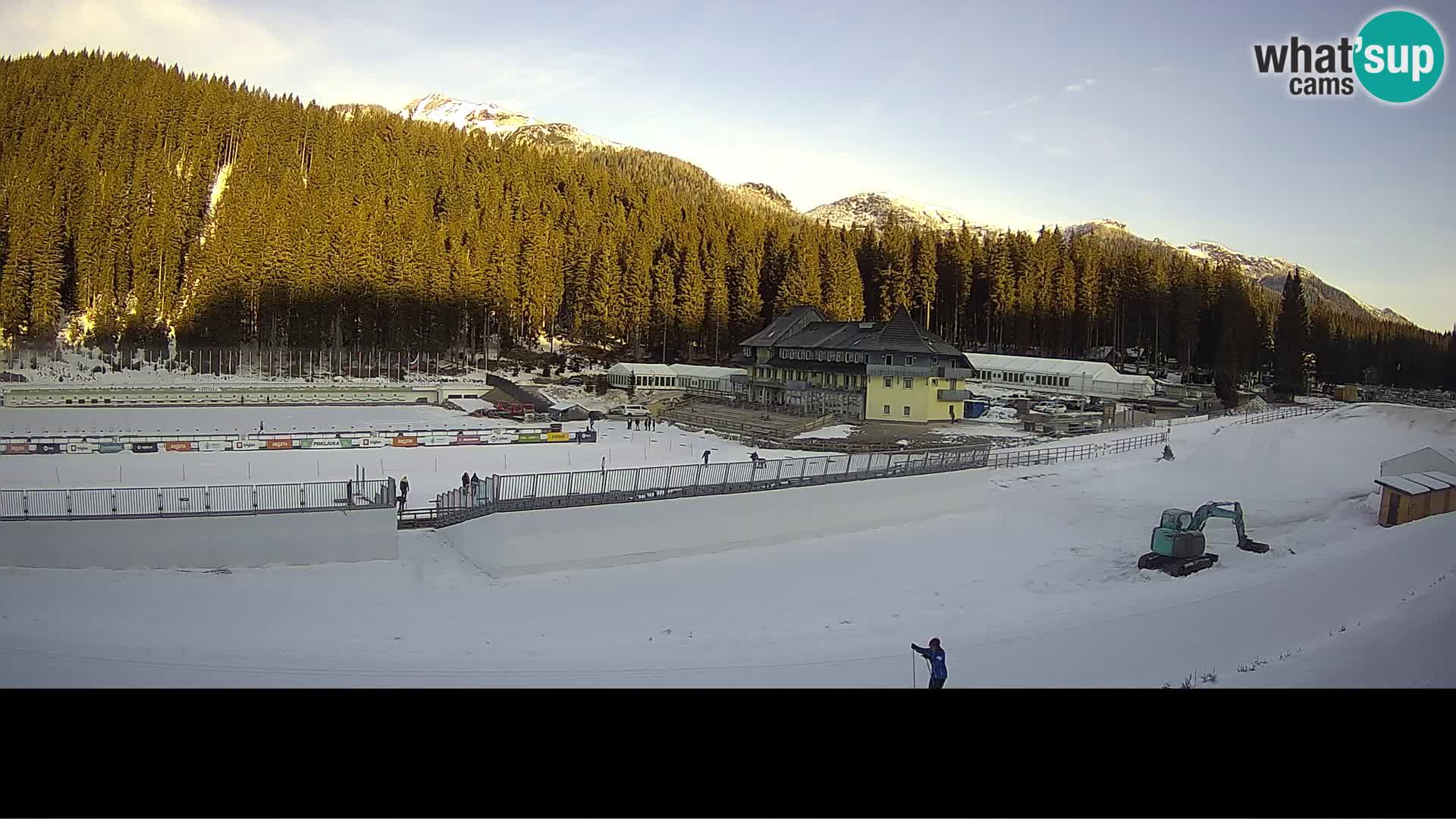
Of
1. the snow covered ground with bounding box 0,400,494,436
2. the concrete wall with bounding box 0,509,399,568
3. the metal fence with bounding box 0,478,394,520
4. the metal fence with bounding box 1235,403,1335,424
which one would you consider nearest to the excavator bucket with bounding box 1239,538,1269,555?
the metal fence with bounding box 1235,403,1335,424

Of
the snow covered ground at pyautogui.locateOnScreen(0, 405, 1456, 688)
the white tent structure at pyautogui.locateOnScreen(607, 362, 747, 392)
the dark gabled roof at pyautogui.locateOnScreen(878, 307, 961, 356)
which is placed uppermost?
the dark gabled roof at pyautogui.locateOnScreen(878, 307, 961, 356)

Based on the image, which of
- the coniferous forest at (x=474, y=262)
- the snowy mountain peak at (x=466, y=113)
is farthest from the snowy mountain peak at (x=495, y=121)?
the coniferous forest at (x=474, y=262)

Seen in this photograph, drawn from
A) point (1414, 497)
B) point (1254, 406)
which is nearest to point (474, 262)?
point (1254, 406)

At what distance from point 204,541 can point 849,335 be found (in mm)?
23416

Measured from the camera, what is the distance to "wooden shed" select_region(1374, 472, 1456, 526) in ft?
41.7

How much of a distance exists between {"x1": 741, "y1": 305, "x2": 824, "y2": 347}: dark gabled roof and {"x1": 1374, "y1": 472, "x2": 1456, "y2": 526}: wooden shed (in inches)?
883

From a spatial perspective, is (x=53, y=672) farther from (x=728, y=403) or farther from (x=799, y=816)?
(x=728, y=403)

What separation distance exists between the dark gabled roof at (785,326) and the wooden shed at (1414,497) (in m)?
22.4

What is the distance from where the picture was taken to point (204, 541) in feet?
32.8

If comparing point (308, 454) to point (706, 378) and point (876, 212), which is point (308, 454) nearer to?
point (706, 378)

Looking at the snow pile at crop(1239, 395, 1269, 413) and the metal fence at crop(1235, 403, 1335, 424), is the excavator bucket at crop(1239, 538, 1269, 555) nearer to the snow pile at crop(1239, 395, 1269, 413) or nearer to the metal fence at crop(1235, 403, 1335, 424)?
the metal fence at crop(1235, 403, 1335, 424)

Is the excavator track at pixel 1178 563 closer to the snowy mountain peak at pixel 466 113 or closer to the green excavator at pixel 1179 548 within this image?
the green excavator at pixel 1179 548

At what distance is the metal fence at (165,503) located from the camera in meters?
9.92

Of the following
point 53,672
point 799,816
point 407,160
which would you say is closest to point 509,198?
point 407,160
